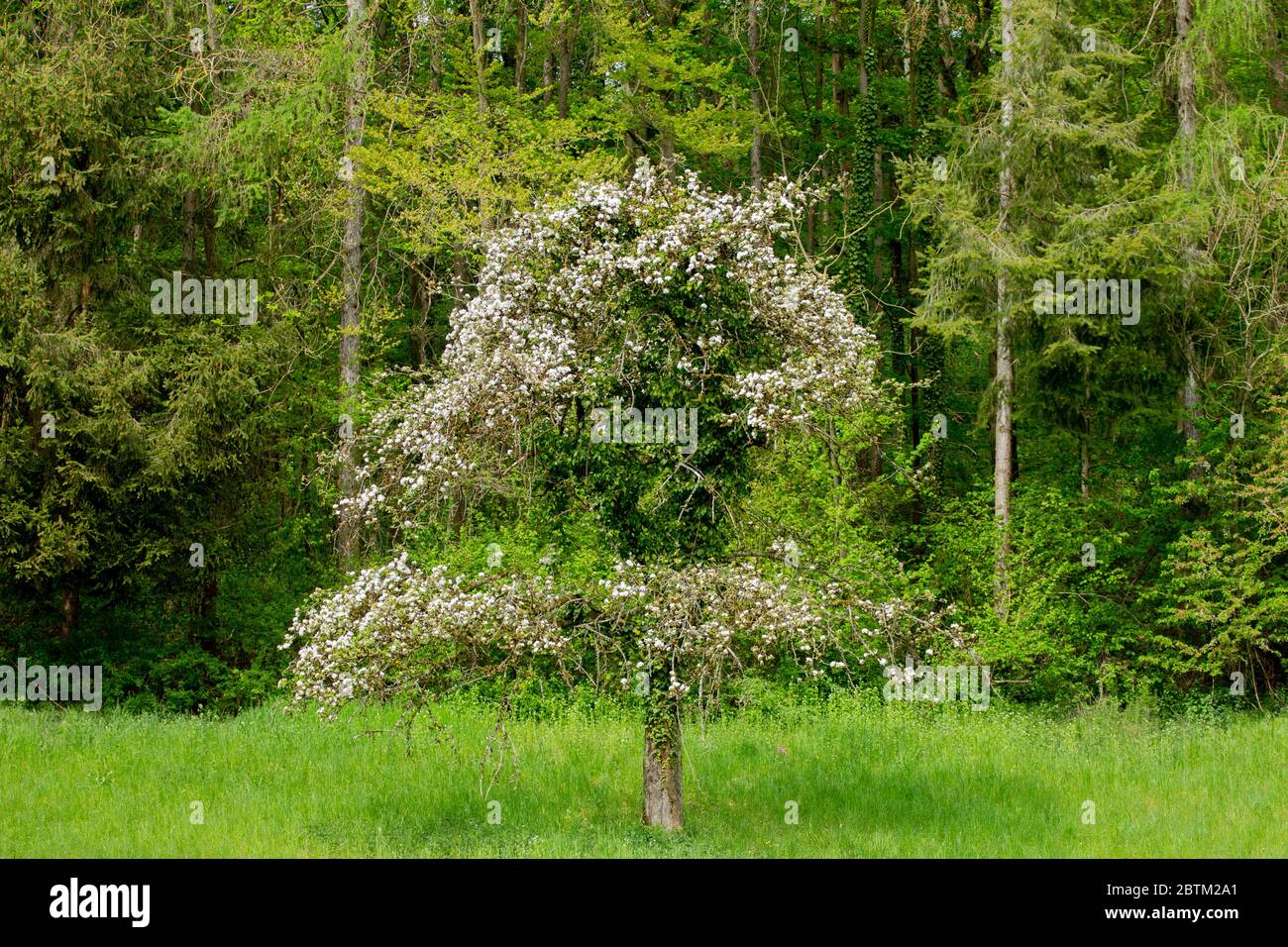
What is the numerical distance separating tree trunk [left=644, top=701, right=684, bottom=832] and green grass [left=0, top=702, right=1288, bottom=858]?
19cm

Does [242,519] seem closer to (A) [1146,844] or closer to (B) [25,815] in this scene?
(B) [25,815]

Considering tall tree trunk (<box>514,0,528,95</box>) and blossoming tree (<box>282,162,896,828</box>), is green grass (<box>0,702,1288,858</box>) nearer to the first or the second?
blossoming tree (<box>282,162,896,828</box>)

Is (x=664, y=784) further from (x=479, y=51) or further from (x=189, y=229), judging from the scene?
(x=189, y=229)

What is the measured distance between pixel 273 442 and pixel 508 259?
1349cm

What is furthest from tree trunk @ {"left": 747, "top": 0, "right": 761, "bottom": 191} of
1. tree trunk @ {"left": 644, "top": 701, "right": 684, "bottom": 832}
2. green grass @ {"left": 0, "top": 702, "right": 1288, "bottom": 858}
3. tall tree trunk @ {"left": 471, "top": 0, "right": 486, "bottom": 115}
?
tree trunk @ {"left": 644, "top": 701, "right": 684, "bottom": 832}

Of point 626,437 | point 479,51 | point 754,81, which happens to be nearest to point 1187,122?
point 754,81

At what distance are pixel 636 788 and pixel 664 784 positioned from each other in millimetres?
1706

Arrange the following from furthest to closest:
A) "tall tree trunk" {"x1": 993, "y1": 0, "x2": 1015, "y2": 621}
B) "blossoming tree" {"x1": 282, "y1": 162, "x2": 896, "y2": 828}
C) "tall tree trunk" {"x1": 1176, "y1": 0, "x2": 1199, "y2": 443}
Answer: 1. "tall tree trunk" {"x1": 993, "y1": 0, "x2": 1015, "y2": 621}
2. "tall tree trunk" {"x1": 1176, "y1": 0, "x2": 1199, "y2": 443}
3. "blossoming tree" {"x1": 282, "y1": 162, "x2": 896, "y2": 828}

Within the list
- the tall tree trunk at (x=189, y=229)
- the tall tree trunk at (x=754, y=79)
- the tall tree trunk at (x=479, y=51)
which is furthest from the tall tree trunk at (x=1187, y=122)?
the tall tree trunk at (x=189, y=229)

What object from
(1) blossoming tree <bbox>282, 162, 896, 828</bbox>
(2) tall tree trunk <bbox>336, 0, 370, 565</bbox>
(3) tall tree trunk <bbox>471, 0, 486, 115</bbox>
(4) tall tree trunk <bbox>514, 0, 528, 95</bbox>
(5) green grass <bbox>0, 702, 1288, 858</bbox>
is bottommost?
(5) green grass <bbox>0, 702, 1288, 858</bbox>

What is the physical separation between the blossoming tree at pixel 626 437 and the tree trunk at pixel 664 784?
23 centimetres

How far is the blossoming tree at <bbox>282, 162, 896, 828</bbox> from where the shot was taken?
11.4 meters

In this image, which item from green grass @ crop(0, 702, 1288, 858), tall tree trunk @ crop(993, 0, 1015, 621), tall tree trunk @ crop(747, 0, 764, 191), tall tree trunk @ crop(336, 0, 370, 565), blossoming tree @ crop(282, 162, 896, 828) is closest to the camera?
blossoming tree @ crop(282, 162, 896, 828)

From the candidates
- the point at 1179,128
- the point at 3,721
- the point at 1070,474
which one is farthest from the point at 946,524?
the point at 3,721
